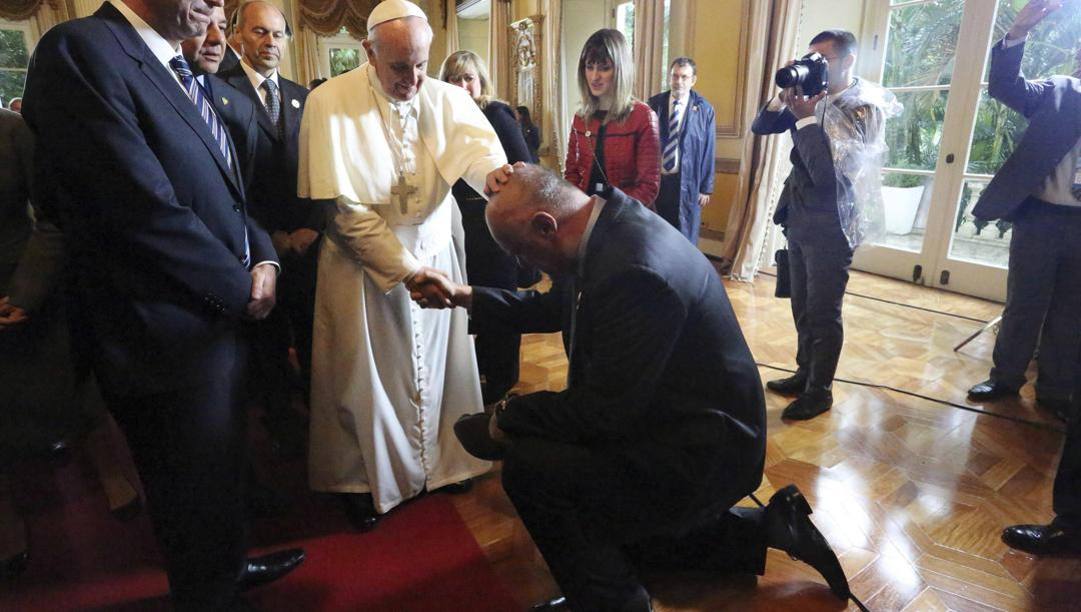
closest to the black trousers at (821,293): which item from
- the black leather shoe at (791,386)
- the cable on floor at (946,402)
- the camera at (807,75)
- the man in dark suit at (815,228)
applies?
the man in dark suit at (815,228)

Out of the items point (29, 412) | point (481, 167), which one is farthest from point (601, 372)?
point (29, 412)

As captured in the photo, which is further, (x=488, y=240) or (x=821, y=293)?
(x=488, y=240)

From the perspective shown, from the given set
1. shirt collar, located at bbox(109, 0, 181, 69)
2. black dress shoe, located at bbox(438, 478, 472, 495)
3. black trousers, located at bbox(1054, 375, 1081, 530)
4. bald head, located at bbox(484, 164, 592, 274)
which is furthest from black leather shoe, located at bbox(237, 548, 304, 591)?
black trousers, located at bbox(1054, 375, 1081, 530)

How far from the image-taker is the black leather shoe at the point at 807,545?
1.61 meters

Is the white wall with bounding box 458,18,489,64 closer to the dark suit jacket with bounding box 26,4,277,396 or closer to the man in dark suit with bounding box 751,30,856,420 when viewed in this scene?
the man in dark suit with bounding box 751,30,856,420

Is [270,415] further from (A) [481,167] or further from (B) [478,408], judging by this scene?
(A) [481,167]

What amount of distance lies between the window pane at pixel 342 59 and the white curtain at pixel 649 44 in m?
5.53

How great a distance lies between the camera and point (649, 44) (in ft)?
18.6

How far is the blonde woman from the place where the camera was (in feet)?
8.35

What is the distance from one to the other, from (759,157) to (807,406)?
114 inches

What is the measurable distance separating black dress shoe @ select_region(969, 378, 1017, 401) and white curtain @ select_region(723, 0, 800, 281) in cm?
227

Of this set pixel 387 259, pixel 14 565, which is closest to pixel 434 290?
pixel 387 259

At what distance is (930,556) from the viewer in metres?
1.80

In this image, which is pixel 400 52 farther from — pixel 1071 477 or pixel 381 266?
pixel 1071 477
